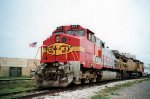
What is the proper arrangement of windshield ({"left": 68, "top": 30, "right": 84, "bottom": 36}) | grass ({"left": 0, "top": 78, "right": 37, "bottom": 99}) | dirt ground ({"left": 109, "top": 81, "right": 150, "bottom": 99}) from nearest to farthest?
dirt ground ({"left": 109, "top": 81, "right": 150, "bottom": 99}), grass ({"left": 0, "top": 78, "right": 37, "bottom": 99}), windshield ({"left": 68, "top": 30, "right": 84, "bottom": 36})

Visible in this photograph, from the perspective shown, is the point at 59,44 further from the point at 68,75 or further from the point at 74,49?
the point at 68,75

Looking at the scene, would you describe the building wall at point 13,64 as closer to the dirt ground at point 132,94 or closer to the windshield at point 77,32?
the windshield at point 77,32

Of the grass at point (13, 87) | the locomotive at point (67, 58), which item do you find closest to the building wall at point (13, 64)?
the grass at point (13, 87)

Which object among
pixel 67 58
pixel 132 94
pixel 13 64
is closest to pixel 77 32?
pixel 67 58

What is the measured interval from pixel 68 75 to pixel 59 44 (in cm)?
201

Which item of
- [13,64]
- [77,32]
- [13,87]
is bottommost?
[13,87]

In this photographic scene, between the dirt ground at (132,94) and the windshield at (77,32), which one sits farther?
the windshield at (77,32)

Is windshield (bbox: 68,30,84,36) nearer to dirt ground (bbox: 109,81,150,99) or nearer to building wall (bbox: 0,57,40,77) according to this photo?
dirt ground (bbox: 109,81,150,99)

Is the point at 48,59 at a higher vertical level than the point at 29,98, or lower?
higher

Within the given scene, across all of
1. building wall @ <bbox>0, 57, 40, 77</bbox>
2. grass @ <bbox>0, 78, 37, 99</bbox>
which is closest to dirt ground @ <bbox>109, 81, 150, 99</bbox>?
grass @ <bbox>0, 78, 37, 99</bbox>

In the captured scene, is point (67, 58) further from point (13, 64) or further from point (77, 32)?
point (13, 64)

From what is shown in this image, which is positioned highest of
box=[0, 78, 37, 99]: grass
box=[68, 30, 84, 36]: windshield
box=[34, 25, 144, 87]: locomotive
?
box=[68, 30, 84, 36]: windshield

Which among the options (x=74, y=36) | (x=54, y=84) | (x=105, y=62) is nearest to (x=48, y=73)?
(x=54, y=84)

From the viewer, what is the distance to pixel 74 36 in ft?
44.8
